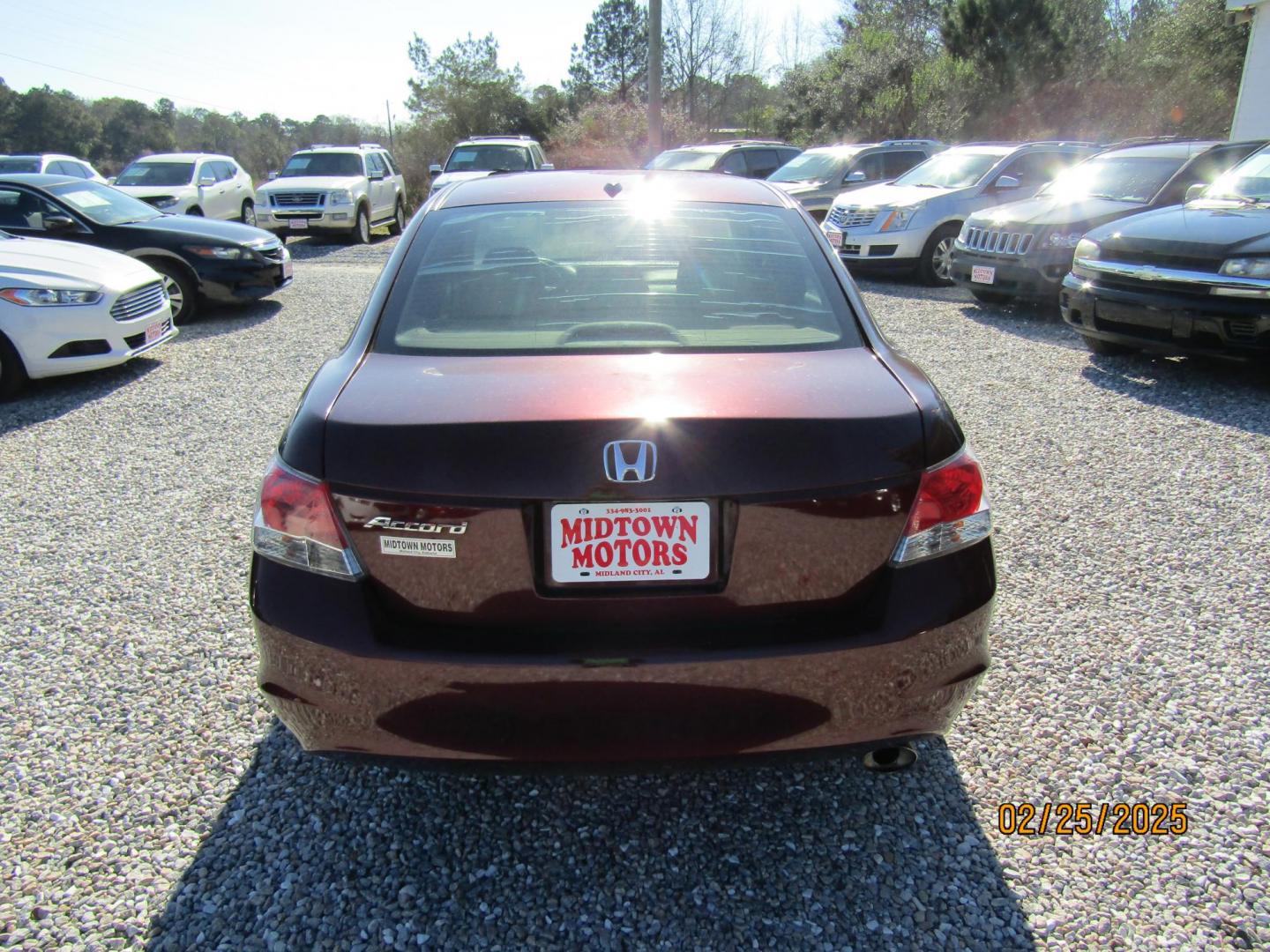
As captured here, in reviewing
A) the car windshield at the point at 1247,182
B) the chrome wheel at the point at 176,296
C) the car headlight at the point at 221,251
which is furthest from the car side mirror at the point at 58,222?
the car windshield at the point at 1247,182

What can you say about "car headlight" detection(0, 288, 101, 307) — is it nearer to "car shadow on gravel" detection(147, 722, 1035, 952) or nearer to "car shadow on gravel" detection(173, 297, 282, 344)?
"car shadow on gravel" detection(173, 297, 282, 344)

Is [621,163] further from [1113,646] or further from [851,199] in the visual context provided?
[1113,646]

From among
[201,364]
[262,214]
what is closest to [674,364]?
[201,364]

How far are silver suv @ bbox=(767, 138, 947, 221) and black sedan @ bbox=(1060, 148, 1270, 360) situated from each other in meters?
7.03

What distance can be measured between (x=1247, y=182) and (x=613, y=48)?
187 feet

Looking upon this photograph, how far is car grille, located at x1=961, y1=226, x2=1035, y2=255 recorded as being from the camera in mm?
9062

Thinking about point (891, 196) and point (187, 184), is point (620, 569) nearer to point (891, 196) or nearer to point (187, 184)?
point (891, 196)

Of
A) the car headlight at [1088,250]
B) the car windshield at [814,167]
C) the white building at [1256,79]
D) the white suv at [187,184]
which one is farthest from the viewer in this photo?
the white suv at [187,184]

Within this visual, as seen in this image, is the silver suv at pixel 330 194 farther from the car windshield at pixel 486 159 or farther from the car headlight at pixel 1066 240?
the car headlight at pixel 1066 240

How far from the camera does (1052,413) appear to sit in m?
6.01

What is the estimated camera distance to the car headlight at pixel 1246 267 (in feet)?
18.9

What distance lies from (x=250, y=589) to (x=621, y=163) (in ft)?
109
